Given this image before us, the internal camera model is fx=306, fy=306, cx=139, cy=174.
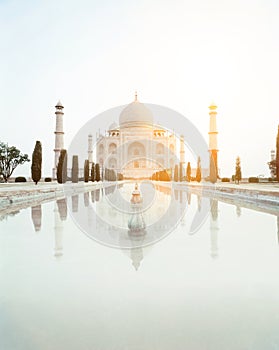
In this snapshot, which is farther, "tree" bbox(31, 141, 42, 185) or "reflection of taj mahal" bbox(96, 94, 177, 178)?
"reflection of taj mahal" bbox(96, 94, 177, 178)

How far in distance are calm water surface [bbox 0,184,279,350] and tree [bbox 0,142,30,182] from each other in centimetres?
2708

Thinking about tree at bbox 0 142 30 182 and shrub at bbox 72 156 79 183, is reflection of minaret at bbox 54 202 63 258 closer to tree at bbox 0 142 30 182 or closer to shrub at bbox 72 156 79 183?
shrub at bbox 72 156 79 183

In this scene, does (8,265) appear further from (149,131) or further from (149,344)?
(149,131)

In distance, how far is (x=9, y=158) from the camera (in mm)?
29188

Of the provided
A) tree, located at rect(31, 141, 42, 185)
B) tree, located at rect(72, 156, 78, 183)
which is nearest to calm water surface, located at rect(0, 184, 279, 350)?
tree, located at rect(31, 141, 42, 185)

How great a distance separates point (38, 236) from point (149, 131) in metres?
49.2

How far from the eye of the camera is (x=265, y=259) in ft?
10.9

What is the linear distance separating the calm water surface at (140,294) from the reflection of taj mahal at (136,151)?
48.5 m

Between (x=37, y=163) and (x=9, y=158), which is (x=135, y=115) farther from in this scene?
(x=37, y=163)

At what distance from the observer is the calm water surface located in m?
1.69

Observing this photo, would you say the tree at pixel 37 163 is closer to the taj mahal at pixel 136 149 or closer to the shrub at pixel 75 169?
the shrub at pixel 75 169

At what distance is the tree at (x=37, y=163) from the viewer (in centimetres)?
1784

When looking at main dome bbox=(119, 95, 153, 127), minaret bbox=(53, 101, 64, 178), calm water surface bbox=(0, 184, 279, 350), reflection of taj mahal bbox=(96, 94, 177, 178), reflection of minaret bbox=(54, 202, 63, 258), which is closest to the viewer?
calm water surface bbox=(0, 184, 279, 350)

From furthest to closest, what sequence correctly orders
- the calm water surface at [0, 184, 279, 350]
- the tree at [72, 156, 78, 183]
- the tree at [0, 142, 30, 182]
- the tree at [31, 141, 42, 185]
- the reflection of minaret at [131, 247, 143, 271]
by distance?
the tree at [0, 142, 30, 182] → the tree at [72, 156, 78, 183] → the tree at [31, 141, 42, 185] → the reflection of minaret at [131, 247, 143, 271] → the calm water surface at [0, 184, 279, 350]
